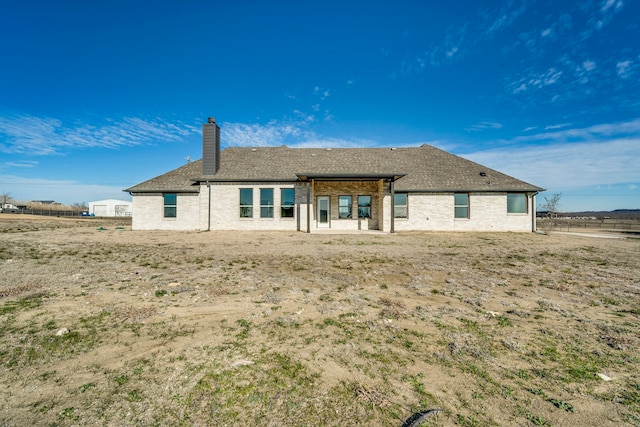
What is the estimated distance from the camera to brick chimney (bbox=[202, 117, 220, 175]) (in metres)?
18.6

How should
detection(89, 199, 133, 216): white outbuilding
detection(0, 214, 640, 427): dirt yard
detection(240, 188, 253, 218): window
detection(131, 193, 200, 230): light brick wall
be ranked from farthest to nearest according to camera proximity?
detection(89, 199, 133, 216): white outbuilding < detection(131, 193, 200, 230): light brick wall < detection(240, 188, 253, 218): window < detection(0, 214, 640, 427): dirt yard

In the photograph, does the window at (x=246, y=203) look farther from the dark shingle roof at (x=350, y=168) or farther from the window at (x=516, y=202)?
the window at (x=516, y=202)

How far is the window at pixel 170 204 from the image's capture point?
1836cm

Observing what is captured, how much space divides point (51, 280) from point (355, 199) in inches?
618

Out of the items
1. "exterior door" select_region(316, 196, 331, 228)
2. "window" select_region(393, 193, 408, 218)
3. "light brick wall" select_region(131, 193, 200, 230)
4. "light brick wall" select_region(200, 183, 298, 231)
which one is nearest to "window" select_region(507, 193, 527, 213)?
"window" select_region(393, 193, 408, 218)

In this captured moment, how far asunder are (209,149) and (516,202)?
2149cm

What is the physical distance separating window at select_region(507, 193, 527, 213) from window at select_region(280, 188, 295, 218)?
580 inches

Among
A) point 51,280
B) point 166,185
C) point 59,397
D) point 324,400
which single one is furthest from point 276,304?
point 166,185

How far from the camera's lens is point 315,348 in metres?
Result: 3.23

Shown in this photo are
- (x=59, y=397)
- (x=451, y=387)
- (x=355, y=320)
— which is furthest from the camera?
(x=355, y=320)

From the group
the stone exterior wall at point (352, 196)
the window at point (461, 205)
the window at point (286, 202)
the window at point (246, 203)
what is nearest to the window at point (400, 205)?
the stone exterior wall at point (352, 196)

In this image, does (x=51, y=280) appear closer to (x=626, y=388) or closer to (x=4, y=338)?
(x=4, y=338)

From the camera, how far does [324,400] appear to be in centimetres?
236

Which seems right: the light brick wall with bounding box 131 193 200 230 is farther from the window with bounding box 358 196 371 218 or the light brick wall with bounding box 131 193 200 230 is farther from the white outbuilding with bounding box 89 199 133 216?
the white outbuilding with bounding box 89 199 133 216
